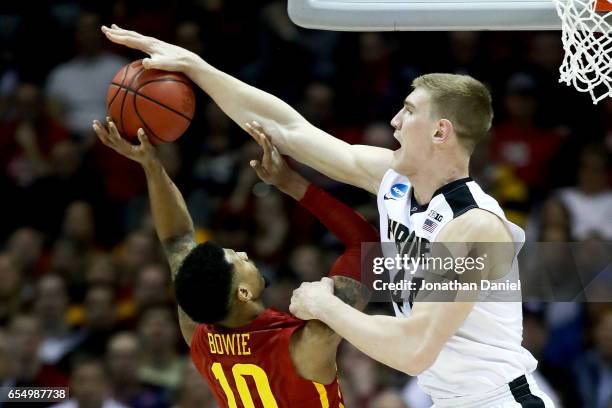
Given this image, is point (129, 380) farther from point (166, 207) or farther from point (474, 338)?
point (474, 338)

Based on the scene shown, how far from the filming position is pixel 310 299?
4223 millimetres

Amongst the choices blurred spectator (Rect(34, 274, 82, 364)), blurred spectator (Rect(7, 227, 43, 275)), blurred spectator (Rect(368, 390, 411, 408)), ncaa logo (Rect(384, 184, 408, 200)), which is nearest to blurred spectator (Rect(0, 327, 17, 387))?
blurred spectator (Rect(34, 274, 82, 364))

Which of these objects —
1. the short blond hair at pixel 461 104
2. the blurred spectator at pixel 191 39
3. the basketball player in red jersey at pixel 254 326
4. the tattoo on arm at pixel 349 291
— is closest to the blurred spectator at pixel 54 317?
the blurred spectator at pixel 191 39

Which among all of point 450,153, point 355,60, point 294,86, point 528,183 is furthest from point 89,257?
point 450,153

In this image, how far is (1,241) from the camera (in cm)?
893

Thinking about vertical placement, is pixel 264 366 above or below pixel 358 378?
above

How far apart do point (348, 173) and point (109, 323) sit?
12.0 ft

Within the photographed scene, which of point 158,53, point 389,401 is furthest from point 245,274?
point 389,401

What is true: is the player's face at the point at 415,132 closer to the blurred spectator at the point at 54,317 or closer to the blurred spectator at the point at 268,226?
the blurred spectator at the point at 268,226

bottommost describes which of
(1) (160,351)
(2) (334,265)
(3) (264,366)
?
(1) (160,351)

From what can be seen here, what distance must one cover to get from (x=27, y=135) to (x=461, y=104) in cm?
584

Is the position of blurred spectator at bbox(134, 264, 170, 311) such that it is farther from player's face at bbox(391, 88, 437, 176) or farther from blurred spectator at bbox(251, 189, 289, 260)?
player's face at bbox(391, 88, 437, 176)

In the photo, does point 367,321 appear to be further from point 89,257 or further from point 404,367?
point 89,257

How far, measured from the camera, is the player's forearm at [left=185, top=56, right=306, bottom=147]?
4.88m
